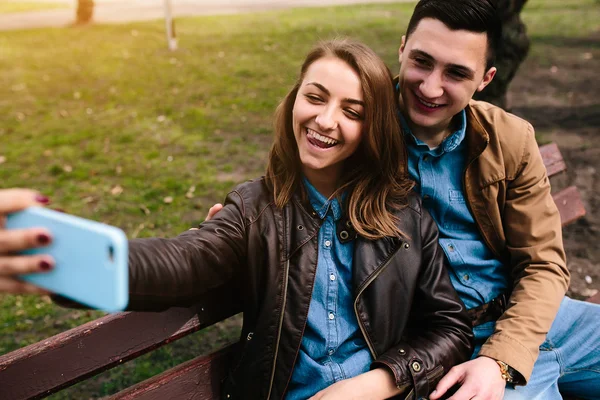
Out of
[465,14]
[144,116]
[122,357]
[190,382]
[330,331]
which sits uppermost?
[465,14]

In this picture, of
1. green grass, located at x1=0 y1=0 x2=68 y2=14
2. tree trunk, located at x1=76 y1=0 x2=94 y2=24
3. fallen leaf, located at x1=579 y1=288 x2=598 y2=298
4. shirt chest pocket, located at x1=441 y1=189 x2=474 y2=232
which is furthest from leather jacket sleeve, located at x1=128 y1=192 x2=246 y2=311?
green grass, located at x1=0 y1=0 x2=68 y2=14

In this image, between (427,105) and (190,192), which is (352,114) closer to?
(427,105)

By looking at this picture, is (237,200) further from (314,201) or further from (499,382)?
(499,382)

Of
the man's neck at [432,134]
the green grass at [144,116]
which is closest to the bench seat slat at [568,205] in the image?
the man's neck at [432,134]

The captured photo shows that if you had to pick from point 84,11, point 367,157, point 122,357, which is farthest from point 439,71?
point 84,11

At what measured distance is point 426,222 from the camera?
7.88 ft

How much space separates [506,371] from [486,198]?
71 centimetres

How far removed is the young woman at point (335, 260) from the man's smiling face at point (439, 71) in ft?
→ 0.79

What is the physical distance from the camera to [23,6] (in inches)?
674

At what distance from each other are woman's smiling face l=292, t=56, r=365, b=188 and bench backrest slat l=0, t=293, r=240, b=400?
68 cm

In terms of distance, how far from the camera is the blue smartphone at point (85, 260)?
1115mm

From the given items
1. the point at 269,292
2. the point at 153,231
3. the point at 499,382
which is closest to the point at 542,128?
the point at 153,231

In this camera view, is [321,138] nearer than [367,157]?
Yes

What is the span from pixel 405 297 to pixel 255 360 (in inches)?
23.1
